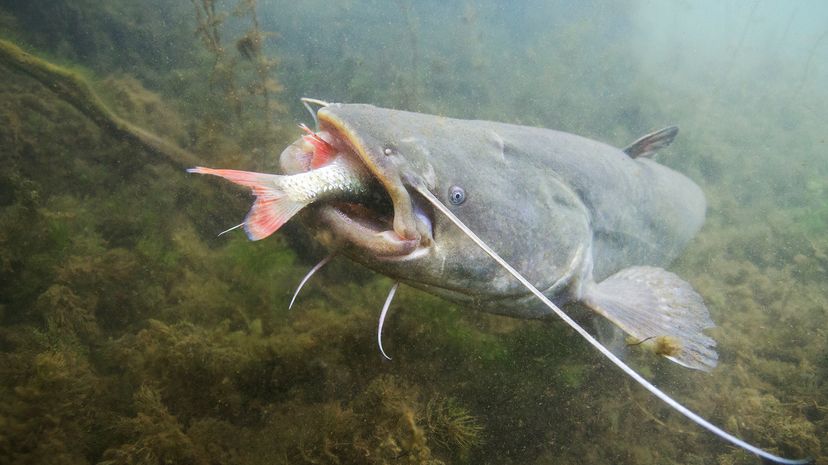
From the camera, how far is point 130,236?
5.25 meters

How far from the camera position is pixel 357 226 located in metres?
1.70

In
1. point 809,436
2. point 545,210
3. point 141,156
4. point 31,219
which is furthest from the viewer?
point 141,156

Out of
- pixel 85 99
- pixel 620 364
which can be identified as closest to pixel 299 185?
pixel 620 364

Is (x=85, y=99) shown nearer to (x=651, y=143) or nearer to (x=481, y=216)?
(x=481, y=216)

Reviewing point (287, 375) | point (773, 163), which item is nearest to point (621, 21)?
point (773, 163)

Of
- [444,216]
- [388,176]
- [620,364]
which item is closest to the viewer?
[620,364]

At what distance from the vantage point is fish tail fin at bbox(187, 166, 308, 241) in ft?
4.52

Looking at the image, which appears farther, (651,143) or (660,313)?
(651,143)

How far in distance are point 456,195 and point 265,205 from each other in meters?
0.86

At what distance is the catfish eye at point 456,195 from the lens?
1.92 metres

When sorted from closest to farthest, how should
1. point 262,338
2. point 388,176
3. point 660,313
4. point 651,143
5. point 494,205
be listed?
1. point 388,176
2. point 494,205
3. point 660,313
4. point 262,338
5. point 651,143

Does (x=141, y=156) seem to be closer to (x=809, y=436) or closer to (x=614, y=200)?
(x=614, y=200)

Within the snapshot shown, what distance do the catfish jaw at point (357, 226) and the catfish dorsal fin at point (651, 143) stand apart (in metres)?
2.98

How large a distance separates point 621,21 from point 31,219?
2899 cm
